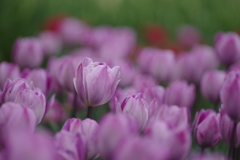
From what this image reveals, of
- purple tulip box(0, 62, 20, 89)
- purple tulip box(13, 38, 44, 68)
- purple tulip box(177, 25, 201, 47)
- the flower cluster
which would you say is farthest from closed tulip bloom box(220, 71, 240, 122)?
purple tulip box(177, 25, 201, 47)

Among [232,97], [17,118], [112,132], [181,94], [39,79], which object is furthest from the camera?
[181,94]

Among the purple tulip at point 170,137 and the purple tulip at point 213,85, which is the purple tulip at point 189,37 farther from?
the purple tulip at point 170,137

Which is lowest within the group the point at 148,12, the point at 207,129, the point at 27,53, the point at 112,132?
the point at 148,12

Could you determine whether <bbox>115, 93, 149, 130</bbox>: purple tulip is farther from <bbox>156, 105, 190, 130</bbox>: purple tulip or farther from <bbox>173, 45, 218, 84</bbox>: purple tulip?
<bbox>173, 45, 218, 84</bbox>: purple tulip

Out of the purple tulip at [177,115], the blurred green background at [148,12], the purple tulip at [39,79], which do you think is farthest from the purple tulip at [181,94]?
the blurred green background at [148,12]

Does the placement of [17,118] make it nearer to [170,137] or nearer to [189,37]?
[170,137]

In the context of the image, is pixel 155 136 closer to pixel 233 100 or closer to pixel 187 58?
pixel 233 100

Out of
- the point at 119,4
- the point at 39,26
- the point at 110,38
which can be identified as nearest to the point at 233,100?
the point at 110,38

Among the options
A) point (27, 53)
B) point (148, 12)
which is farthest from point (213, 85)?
point (148, 12)
